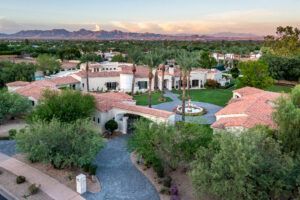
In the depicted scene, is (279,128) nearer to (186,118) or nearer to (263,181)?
(263,181)

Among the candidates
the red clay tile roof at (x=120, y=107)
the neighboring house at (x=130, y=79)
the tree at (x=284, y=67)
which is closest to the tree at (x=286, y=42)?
the tree at (x=284, y=67)

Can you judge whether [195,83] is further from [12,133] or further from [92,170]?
[92,170]

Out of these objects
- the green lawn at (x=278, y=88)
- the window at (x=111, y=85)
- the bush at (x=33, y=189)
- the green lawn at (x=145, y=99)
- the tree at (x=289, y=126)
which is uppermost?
the tree at (x=289, y=126)

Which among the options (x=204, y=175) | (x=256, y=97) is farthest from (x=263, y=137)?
(x=256, y=97)

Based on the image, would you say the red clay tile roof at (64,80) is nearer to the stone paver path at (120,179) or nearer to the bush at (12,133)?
the bush at (12,133)

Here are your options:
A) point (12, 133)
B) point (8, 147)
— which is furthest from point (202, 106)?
point (8, 147)
